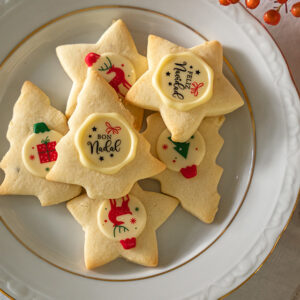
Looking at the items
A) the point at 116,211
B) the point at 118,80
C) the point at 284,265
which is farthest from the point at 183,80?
the point at 284,265

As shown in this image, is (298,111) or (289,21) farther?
(289,21)

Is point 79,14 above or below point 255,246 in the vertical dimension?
above

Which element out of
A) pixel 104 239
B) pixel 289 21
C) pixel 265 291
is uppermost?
pixel 289 21

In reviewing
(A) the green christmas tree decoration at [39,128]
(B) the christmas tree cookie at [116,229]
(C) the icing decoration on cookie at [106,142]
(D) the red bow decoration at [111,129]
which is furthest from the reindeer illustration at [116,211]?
(A) the green christmas tree decoration at [39,128]

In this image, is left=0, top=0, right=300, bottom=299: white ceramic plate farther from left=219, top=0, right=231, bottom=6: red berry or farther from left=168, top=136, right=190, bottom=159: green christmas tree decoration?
left=168, top=136, right=190, bottom=159: green christmas tree decoration

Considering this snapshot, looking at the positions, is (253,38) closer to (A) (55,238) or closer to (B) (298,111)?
(B) (298,111)

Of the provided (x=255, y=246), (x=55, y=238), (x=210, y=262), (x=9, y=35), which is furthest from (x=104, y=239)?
(x=9, y=35)

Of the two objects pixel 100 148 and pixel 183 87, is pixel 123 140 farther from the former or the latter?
pixel 183 87
